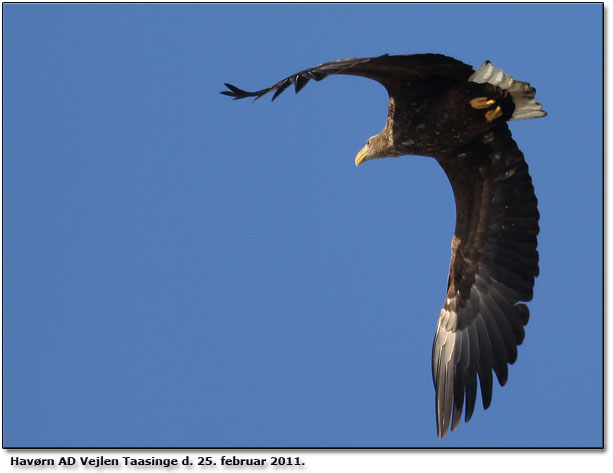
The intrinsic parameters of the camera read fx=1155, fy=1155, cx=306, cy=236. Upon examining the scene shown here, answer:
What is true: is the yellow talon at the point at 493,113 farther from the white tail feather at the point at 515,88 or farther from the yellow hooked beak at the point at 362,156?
the yellow hooked beak at the point at 362,156

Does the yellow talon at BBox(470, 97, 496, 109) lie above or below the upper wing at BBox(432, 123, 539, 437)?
above

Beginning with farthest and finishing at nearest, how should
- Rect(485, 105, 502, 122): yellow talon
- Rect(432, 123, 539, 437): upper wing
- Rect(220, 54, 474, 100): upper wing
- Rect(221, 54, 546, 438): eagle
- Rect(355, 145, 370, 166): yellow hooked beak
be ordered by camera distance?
Rect(355, 145, 370, 166): yellow hooked beak
Rect(432, 123, 539, 437): upper wing
Rect(485, 105, 502, 122): yellow talon
Rect(221, 54, 546, 438): eagle
Rect(220, 54, 474, 100): upper wing

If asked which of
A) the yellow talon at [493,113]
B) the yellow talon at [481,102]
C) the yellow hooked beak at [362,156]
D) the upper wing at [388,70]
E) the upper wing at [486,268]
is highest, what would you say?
the upper wing at [388,70]

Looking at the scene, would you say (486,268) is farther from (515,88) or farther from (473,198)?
(515,88)

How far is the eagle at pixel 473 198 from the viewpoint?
31.8ft

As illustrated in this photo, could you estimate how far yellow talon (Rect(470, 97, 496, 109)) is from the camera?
975cm

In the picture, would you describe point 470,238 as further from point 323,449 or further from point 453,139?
point 323,449

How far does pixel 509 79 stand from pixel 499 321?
243 centimetres

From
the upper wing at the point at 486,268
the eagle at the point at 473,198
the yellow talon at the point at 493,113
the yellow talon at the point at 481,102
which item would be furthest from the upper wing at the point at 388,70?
the upper wing at the point at 486,268

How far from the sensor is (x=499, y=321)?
1084 cm

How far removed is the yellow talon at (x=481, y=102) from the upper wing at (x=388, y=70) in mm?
256

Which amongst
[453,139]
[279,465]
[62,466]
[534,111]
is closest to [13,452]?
[62,466]

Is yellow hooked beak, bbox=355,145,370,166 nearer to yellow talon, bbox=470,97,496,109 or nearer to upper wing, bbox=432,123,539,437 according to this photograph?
upper wing, bbox=432,123,539,437

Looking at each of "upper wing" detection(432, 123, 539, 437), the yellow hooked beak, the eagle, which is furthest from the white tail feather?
the yellow hooked beak
